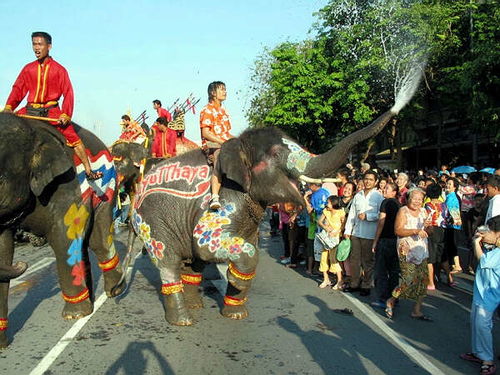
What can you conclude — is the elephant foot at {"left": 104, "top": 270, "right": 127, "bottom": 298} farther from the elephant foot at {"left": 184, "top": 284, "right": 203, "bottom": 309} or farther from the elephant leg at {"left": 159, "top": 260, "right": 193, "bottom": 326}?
the elephant leg at {"left": 159, "top": 260, "right": 193, "bottom": 326}

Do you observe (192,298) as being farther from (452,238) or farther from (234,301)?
(452,238)

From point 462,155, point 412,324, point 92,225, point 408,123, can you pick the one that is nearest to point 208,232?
point 92,225

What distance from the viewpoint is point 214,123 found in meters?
6.28

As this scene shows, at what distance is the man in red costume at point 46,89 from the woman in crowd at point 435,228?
5.47m

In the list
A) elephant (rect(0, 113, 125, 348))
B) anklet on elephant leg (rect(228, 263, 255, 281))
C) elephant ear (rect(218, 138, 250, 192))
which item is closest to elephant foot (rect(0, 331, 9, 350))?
elephant (rect(0, 113, 125, 348))

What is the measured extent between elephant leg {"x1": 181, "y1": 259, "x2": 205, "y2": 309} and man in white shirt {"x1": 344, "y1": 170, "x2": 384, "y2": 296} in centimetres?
252

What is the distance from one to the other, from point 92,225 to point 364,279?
13.1 feet

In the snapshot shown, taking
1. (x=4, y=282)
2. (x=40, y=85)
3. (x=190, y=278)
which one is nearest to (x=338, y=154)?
(x=190, y=278)

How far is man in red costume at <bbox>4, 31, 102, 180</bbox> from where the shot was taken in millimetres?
5562

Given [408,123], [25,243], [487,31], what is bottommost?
[25,243]

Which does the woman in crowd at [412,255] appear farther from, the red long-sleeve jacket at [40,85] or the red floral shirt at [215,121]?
the red long-sleeve jacket at [40,85]

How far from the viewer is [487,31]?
72.4 feet

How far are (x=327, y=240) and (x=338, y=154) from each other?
11.3ft

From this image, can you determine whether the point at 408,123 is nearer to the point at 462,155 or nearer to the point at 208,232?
the point at 462,155
